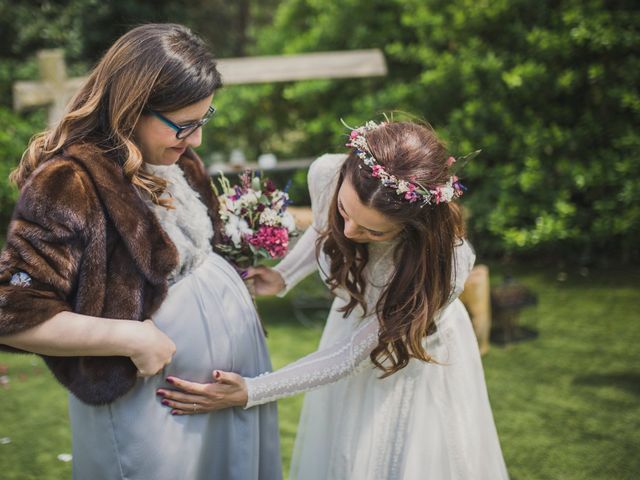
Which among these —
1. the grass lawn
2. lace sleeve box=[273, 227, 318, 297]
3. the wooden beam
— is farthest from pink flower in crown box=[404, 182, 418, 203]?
the wooden beam

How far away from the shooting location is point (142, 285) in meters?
1.77

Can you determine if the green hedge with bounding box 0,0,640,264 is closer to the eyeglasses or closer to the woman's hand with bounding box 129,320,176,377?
the eyeglasses

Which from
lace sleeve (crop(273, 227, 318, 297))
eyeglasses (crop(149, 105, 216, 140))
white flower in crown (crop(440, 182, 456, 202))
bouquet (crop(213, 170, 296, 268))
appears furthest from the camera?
lace sleeve (crop(273, 227, 318, 297))

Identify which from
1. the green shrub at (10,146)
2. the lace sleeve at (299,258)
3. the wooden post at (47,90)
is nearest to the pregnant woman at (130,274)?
the lace sleeve at (299,258)

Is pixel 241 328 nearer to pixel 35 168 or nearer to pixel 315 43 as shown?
pixel 35 168

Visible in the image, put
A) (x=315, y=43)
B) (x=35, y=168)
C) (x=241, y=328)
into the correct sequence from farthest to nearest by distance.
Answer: (x=315, y=43), (x=241, y=328), (x=35, y=168)

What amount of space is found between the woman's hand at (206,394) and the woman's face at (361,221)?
583 millimetres

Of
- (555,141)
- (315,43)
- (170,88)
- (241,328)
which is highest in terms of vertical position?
(315,43)

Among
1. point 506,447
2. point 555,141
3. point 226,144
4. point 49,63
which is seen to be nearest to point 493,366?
point 506,447

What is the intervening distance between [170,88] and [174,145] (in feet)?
0.57

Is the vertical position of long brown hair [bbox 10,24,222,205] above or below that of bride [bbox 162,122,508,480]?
above

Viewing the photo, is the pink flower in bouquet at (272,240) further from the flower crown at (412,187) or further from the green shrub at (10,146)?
the green shrub at (10,146)

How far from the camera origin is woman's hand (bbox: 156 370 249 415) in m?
Result: 1.88

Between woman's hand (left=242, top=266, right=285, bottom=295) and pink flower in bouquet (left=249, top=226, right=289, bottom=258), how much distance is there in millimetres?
127
